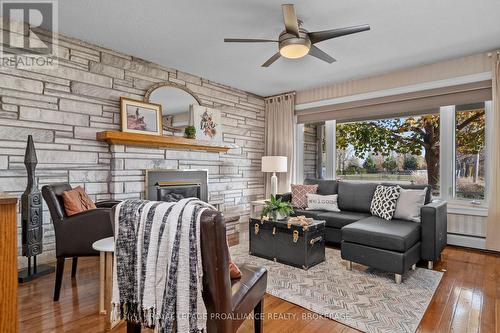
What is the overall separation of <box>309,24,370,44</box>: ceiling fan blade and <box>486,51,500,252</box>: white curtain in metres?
2.26

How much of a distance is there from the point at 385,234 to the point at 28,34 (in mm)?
4170

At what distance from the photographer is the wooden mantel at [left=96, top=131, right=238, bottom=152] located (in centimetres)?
339

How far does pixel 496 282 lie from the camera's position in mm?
2654

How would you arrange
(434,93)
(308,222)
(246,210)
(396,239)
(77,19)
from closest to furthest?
(396,239)
(77,19)
(308,222)
(434,93)
(246,210)

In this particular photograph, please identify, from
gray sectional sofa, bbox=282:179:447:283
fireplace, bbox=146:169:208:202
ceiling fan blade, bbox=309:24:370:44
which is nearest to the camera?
A: ceiling fan blade, bbox=309:24:370:44

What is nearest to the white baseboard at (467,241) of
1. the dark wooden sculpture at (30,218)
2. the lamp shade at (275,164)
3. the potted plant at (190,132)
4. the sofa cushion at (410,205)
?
the sofa cushion at (410,205)

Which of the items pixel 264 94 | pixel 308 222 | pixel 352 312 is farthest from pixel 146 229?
pixel 264 94

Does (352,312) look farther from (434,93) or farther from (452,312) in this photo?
(434,93)

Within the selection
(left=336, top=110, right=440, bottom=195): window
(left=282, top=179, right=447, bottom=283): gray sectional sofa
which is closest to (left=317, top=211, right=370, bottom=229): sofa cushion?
(left=282, top=179, right=447, bottom=283): gray sectional sofa

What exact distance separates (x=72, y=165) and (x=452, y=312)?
3.88 m

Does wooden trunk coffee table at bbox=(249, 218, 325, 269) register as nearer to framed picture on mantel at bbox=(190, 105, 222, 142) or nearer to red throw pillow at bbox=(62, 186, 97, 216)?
red throw pillow at bbox=(62, 186, 97, 216)

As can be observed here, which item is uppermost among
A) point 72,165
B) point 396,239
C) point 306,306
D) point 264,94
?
point 264,94

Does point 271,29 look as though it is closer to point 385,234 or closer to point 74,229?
point 385,234

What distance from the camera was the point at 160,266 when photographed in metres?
1.28
